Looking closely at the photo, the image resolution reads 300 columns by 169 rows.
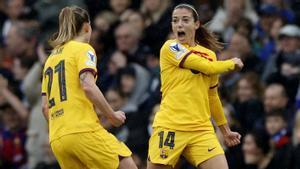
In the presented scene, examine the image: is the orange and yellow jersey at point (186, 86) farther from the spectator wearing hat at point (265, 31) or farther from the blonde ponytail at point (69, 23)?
the spectator wearing hat at point (265, 31)

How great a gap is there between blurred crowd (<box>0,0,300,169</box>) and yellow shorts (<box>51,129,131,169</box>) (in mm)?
3739

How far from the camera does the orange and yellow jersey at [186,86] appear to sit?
12.1 metres

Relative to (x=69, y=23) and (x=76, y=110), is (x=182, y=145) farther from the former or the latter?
(x=69, y=23)

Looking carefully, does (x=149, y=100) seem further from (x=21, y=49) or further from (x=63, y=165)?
(x=63, y=165)

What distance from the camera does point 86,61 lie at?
11453 millimetres

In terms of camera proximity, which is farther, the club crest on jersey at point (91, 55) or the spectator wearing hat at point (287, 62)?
the spectator wearing hat at point (287, 62)

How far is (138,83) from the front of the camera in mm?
17438

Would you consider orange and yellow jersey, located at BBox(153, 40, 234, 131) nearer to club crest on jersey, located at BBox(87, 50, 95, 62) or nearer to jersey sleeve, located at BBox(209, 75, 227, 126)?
jersey sleeve, located at BBox(209, 75, 227, 126)

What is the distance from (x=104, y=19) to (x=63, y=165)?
7.46 m

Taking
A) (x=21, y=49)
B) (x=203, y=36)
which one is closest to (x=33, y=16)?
(x=21, y=49)

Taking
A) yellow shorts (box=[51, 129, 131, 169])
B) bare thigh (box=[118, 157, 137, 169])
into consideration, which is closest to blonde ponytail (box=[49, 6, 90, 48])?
yellow shorts (box=[51, 129, 131, 169])

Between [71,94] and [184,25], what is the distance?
61.0 inches

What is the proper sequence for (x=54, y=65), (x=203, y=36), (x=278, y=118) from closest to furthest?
(x=54, y=65) → (x=203, y=36) → (x=278, y=118)

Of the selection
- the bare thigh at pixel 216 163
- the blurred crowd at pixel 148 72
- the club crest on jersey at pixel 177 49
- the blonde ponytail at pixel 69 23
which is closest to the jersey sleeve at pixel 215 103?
the club crest on jersey at pixel 177 49
